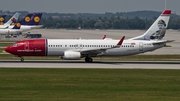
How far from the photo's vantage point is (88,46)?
6241cm

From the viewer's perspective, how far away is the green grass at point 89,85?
113 ft

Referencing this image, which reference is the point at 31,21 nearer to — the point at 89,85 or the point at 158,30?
the point at 158,30

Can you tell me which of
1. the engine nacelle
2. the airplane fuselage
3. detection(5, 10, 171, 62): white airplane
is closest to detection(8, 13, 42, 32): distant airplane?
detection(5, 10, 171, 62): white airplane

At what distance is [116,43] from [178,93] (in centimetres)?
2681

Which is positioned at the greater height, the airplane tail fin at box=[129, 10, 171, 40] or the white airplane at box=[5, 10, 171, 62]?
the airplane tail fin at box=[129, 10, 171, 40]

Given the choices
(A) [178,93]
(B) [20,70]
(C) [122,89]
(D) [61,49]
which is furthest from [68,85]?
(D) [61,49]

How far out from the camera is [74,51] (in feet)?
202

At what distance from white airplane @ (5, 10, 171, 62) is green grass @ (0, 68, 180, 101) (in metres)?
10.3

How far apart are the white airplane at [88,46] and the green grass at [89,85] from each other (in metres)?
10.3

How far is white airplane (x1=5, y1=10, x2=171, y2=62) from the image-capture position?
61.2 m

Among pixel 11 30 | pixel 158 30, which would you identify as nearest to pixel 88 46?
pixel 158 30

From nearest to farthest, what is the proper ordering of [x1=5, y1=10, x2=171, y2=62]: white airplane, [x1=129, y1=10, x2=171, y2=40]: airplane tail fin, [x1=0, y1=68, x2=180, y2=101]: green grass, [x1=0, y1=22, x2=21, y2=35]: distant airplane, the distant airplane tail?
[x1=0, y1=68, x2=180, y2=101]: green grass → [x1=5, y1=10, x2=171, y2=62]: white airplane → [x1=129, y1=10, x2=171, y2=40]: airplane tail fin → [x1=0, y1=22, x2=21, y2=35]: distant airplane → the distant airplane tail

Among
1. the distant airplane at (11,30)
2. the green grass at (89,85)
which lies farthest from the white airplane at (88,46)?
the distant airplane at (11,30)

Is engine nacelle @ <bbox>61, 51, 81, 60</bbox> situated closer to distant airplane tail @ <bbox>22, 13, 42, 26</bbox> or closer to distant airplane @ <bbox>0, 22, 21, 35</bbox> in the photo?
distant airplane @ <bbox>0, 22, 21, 35</bbox>
